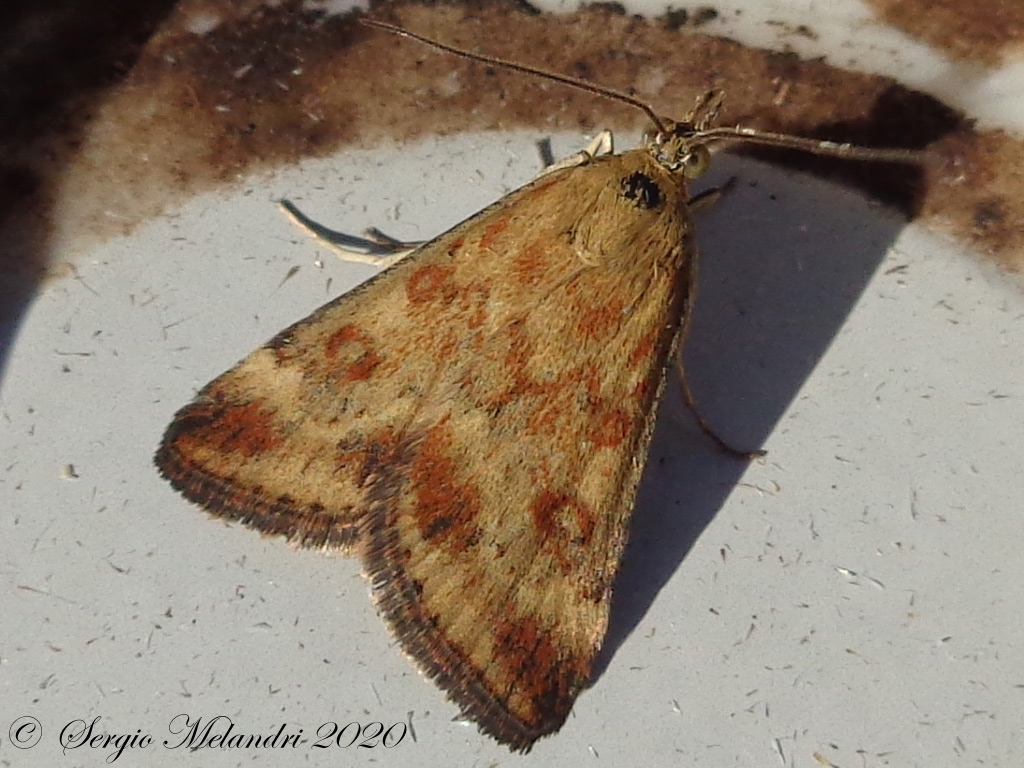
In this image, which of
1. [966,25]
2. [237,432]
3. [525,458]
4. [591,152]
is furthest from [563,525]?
[966,25]

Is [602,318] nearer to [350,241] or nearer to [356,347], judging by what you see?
[356,347]

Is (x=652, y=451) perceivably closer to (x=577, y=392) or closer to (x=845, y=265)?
(x=577, y=392)

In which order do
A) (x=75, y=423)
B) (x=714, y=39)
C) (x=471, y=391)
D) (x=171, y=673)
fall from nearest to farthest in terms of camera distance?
(x=471, y=391), (x=171, y=673), (x=75, y=423), (x=714, y=39)

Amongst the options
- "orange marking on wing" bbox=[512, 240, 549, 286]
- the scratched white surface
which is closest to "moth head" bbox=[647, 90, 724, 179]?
"orange marking on wing" bbox=[512, 240, 549, 286]

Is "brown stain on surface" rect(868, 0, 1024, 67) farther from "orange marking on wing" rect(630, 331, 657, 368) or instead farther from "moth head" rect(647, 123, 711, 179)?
"orange marking on wing" rect(630, 331, 657, 368)

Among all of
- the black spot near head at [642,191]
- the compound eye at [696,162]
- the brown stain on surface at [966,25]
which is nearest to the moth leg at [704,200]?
the compound eye at [696,162]

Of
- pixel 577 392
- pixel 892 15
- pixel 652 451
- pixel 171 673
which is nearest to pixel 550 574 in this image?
pixel 577 392

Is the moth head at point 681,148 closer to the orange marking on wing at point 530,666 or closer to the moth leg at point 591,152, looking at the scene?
the moth leg at point 591,152

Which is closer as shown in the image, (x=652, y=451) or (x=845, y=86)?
(x=652, y=451)
